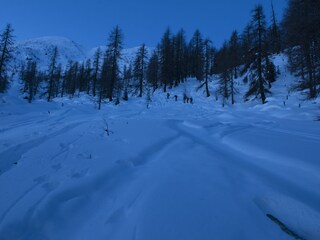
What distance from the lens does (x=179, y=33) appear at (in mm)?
45031

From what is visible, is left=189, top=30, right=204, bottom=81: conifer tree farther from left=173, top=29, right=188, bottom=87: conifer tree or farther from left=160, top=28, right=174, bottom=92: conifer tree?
left=160, top=28, right=174, bottom=92: conifer tree

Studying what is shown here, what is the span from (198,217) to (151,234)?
58 centimetres

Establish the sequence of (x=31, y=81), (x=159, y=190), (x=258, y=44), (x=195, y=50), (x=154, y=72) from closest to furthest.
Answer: (x=159, y=190)
(x=258, y=44)
(x=31, y=81)
(x=154, y=72)
(x=195, y=50)

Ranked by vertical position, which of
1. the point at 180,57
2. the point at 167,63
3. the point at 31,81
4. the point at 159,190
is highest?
the point at 180,57

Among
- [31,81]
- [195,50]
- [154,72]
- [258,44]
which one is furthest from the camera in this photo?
[195,50]

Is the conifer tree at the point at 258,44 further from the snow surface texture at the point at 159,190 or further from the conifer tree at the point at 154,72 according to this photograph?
the conifer tree at the point at 154,72

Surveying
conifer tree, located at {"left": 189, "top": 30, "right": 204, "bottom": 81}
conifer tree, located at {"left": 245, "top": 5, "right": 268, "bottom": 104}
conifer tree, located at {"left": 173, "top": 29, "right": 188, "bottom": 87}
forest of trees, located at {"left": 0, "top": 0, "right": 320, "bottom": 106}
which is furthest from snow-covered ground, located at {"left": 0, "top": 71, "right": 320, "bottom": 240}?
conifer tree, located at {"left": 189, "top": 30, "right": 204, "bottom": 81}

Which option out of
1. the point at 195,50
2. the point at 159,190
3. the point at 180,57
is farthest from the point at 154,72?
the point at 159,190

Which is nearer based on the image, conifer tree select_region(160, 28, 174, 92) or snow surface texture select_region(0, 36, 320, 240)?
snow surface texture select_region(0, 36, 320, 240)

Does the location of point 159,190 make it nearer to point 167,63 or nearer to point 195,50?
point 167,63

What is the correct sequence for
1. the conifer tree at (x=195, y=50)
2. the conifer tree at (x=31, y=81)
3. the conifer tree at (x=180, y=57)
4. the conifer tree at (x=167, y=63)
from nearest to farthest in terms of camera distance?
the conifer tree at (x=31, y=81)
the conifer tree at (x=167, y=63)
the conifer tree at (x=180, y=57)
the conifer tree at (x=195, y=50)

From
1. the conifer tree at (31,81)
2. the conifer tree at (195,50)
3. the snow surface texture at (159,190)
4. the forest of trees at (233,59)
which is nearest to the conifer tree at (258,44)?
the forest of trees at (233,59)

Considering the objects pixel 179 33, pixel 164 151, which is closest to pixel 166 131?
pixel 164 151

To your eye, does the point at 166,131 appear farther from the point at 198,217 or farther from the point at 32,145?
the point at 198,217
